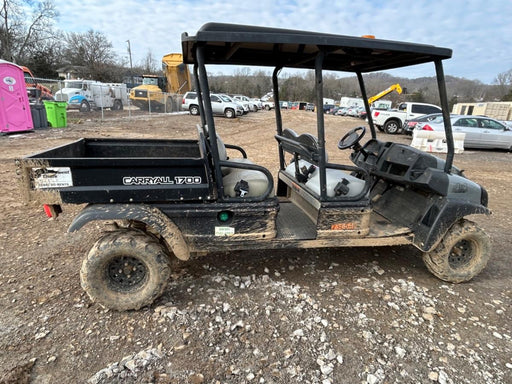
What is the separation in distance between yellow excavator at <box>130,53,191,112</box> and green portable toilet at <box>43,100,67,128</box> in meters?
9.32

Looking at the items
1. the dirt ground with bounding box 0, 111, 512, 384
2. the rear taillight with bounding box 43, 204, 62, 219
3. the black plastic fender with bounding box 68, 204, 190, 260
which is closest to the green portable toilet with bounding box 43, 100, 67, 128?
the dirt ground with bounding box 0, 111, 512, 384

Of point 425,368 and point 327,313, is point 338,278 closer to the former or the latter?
point 327,313

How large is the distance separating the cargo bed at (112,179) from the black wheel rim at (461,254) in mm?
2627

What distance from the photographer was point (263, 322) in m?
2.73

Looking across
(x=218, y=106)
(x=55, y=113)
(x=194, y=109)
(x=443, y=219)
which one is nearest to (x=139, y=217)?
(x=443, y=219)

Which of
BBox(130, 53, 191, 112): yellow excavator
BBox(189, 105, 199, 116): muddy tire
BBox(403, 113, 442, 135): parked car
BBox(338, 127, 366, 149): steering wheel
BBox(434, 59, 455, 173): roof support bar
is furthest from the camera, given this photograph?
BBox(130, 53, 191, 112): yellow excavator

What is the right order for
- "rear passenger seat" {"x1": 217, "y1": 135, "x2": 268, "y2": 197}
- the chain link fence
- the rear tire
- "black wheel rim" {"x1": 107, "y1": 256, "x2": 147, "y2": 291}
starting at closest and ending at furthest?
"black wheel rim" {"x1": 107, "y1": 256, "x2": 147, "y2": 291} < "rear passenger seat" {"x1": 217, "y1": 135, "x2": 268, "y2": 197} < the rear tire < the chain link fence

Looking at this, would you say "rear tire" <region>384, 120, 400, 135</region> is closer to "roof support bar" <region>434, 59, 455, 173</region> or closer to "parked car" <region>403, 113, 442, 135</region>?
"parked car" <region>403, 113, 442, 135</region>

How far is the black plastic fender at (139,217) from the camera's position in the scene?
8.38 feet

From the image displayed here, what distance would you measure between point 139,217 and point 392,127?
17.3 meters

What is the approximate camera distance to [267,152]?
1031 centimetres

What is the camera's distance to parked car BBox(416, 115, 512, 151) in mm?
12891

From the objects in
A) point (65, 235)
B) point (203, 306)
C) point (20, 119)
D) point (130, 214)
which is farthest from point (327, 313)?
point (20, 119)

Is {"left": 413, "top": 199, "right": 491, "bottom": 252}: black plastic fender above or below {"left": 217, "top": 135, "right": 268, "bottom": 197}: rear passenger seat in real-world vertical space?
below
